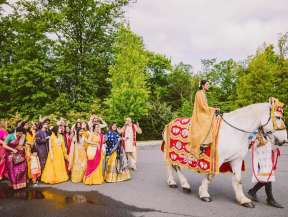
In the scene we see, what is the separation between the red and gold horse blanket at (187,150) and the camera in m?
6.62

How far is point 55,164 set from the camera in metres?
9.38

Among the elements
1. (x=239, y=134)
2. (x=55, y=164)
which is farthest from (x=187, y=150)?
(x=55, y=164)

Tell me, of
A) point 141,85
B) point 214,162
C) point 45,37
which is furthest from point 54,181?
point 45,37

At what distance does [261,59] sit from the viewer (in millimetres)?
Answer: 31531

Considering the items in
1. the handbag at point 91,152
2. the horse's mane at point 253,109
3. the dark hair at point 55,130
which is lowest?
the handbag at point 91,152

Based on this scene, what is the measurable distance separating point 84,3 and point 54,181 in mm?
22547

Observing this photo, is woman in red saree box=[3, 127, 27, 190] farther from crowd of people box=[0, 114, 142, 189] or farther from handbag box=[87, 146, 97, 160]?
handbag box=[87, 146, 97, 160]

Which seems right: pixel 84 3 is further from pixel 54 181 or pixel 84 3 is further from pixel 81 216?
pixel 81 216

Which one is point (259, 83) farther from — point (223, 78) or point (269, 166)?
point (269, 166)

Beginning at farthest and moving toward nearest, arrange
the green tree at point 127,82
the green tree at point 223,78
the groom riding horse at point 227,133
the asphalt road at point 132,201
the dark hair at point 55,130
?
the green tree at point 223,78
the green tree at point 127,82
the dark hair at point 55,130
the groom riding horse at point 227,133
the asphalt road at point 132,201

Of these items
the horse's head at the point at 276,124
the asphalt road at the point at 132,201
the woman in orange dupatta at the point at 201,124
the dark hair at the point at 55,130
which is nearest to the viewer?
the asphalt road at the point at 132,201

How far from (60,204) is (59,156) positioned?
303cm

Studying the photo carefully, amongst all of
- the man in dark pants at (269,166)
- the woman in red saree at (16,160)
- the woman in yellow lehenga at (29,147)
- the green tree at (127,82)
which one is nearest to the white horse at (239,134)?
the man in dark pants at (269,166)

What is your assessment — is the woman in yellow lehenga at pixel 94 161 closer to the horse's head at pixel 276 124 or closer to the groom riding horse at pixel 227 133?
the groom riding horse at pixel 227 133
